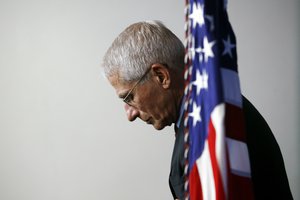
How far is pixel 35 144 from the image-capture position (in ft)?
7.42

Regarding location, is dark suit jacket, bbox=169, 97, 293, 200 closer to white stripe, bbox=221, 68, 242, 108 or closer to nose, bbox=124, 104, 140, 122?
white stripe, bbox=221, 68, 242, 108

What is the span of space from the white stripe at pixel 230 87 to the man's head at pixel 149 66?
9.6 inches

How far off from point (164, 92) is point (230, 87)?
0.29 meters

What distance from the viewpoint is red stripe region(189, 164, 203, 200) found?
0.85 meters

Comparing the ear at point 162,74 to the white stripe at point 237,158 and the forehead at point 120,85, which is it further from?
the white stripe at point 237,158

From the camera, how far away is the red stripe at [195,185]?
0.85m

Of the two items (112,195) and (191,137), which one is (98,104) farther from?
(191,137)

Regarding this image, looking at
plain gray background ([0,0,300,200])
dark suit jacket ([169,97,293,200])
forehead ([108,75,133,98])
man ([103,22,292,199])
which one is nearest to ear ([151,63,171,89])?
man ([103,22,292,199])

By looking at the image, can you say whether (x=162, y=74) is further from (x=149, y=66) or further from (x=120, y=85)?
(x=120, y=85)

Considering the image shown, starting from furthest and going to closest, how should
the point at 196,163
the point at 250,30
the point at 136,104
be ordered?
the point at 250,30, the point at 136,104, the point at 196,163

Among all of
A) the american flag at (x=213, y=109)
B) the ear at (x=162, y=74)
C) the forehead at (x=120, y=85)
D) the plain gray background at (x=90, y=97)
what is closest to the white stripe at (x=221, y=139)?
the american flag at (x=213, y=109)

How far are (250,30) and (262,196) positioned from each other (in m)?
1.43

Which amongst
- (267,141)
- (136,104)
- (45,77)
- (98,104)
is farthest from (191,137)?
(45,77)

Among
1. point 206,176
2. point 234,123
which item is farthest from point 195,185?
point 234,123
